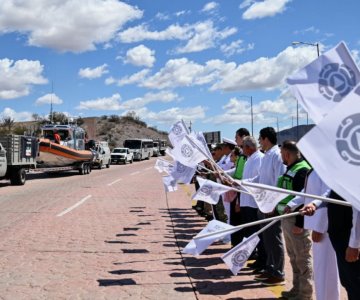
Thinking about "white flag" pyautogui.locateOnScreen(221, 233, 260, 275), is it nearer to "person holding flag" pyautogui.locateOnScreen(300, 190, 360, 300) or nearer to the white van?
"person holding flag" pyautogui.locateOnScreen(300, 190, 360, 300)

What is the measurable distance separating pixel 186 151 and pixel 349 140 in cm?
472

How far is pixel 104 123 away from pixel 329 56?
413ft

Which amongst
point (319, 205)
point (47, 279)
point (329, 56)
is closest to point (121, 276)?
point (47, 279)

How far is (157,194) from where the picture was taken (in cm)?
1862

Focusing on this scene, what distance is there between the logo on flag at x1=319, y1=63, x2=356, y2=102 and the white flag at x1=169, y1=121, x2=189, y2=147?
4.87 metres

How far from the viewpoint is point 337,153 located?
293cm

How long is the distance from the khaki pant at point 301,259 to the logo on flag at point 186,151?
7.16ft

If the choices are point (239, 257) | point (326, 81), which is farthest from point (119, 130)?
point (326, 81)

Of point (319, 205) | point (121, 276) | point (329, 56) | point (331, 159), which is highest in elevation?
point (329, 56)

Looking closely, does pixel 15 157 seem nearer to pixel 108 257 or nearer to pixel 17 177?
pixel 17 177

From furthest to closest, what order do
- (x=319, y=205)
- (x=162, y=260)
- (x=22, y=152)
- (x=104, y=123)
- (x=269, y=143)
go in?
(x=104, y=123), (x=22, y=152), (x=162, y=260), (x=269, y=143), (x=319, y=205)

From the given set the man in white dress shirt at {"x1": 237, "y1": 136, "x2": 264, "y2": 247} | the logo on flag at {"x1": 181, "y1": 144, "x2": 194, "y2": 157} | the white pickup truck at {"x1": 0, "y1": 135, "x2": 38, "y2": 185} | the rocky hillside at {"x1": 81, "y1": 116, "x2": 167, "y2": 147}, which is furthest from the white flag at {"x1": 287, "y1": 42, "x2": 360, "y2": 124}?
the rocky hillside at {"x1": 81, "y1": 116, "x2": 167, "y2": 147}

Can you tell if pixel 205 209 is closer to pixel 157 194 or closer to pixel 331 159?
pixel 157 194

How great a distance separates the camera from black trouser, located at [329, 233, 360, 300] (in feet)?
13.1
